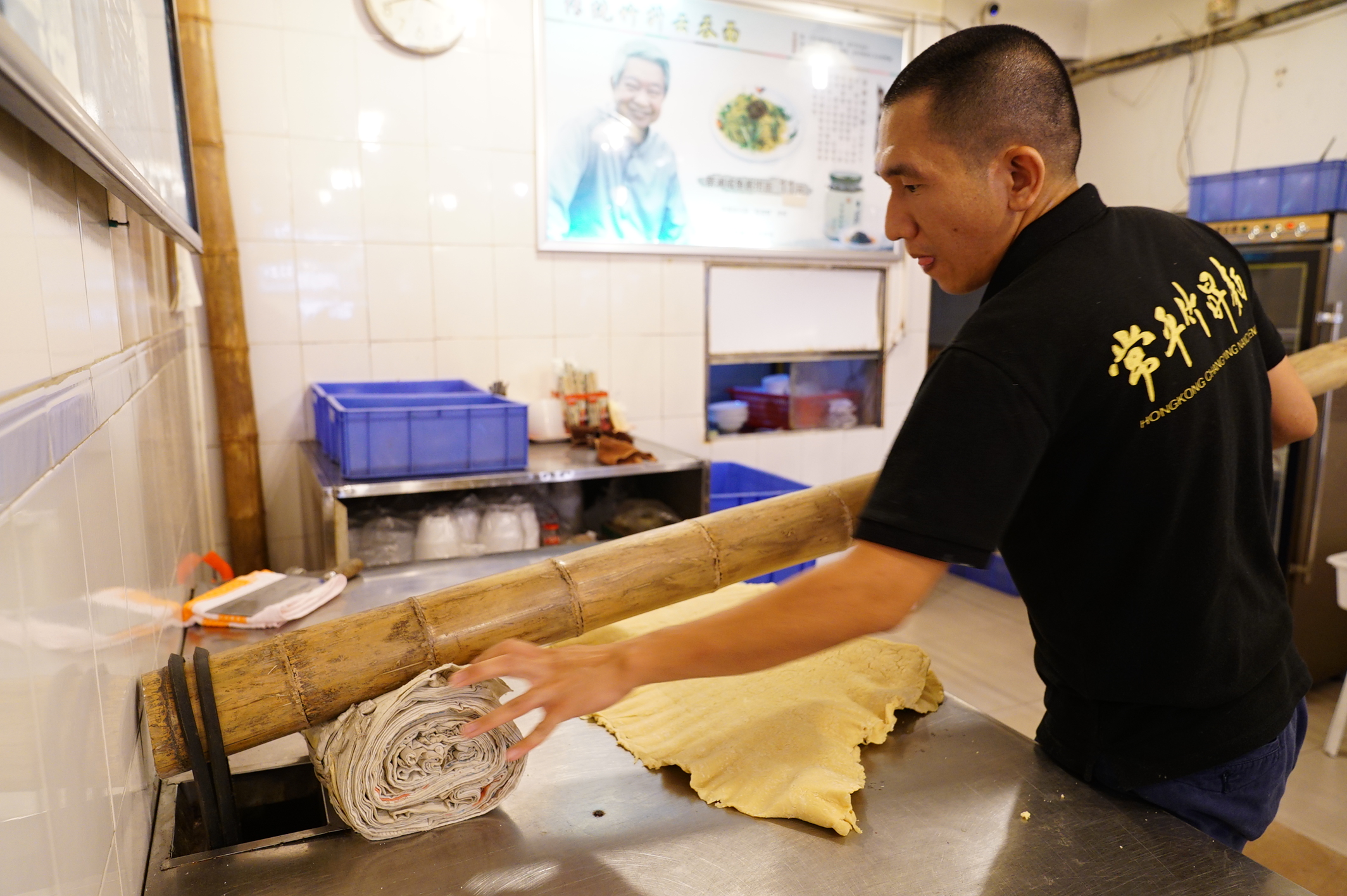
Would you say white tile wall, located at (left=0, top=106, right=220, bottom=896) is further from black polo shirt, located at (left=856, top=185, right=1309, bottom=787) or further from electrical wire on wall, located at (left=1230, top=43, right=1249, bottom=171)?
electrical wire on wall, located at (left=1230, top=43, right=1249, bottom=171)

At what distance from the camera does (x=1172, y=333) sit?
99cm

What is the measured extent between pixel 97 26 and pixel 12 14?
1.46 feet

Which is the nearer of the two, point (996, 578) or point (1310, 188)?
point (1310, 188)

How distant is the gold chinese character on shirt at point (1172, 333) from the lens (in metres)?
0.98

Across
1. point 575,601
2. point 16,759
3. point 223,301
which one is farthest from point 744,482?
point 16,759

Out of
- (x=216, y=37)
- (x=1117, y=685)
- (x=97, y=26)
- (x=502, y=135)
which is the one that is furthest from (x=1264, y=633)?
(x=216, y=37)

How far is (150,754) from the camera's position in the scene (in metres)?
1.09

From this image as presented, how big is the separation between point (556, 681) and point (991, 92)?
2.86 ft

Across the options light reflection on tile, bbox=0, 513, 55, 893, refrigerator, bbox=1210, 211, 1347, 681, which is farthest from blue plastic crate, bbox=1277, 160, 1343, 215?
light reflection on tile, bbox=0, 513, 55, 893

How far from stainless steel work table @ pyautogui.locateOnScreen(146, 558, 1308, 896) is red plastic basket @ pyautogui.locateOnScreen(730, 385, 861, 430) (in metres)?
3.11

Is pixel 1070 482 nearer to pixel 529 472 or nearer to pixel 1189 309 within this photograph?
pixel 1189 309

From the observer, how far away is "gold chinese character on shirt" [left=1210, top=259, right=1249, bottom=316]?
1.12m

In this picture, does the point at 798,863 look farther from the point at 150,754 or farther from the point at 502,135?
the point at 502,135

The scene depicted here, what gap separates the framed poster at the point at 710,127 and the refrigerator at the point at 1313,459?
5.59ft
